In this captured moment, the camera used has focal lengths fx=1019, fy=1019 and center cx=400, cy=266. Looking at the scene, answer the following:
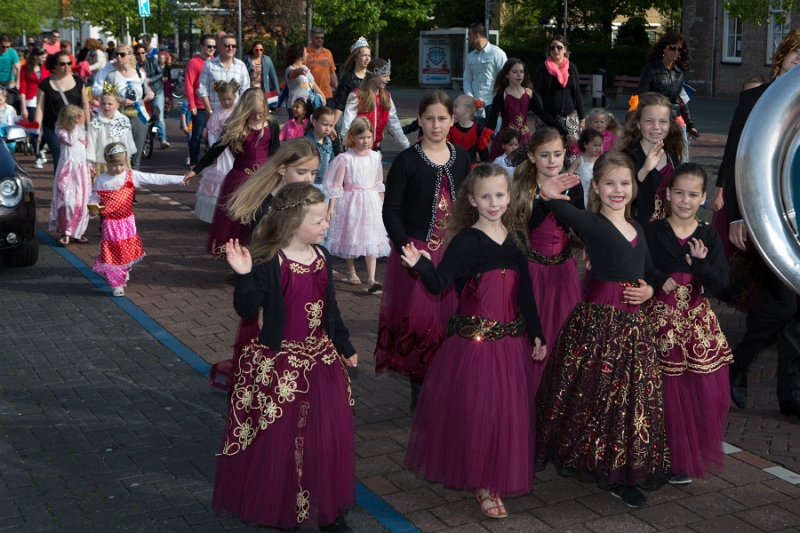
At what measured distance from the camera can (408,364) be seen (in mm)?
6066

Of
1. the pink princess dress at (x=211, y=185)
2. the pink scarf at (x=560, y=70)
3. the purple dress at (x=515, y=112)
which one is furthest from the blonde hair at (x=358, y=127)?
the pink scarf at (x=560, y=70)

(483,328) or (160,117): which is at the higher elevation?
(160,117)

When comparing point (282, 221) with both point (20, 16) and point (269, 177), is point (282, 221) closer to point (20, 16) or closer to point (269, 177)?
point (269, 177)

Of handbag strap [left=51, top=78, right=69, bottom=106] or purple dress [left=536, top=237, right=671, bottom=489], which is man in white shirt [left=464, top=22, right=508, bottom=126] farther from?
purple dress [left=536, top=237, right=671, bottom=489]

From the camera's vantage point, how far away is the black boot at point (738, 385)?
6.28 metres

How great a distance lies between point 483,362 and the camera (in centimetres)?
473

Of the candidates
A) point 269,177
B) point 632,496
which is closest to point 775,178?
point 632,496

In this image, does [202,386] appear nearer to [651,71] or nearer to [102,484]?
[102,484]

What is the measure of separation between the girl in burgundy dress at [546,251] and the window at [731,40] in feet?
98.4

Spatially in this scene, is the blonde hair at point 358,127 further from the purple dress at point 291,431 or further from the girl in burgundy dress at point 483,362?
the purple dress at point 291,431

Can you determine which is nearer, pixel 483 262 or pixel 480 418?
pixel 480 418

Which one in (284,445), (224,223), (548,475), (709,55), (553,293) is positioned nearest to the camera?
(284,445)

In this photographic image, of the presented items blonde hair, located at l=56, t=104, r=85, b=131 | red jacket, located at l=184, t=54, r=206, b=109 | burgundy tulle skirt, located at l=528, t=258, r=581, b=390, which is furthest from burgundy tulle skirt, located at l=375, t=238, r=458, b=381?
red jacket, located at l=184, t=54, r=206, b=109

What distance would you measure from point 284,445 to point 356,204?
5.09 m
